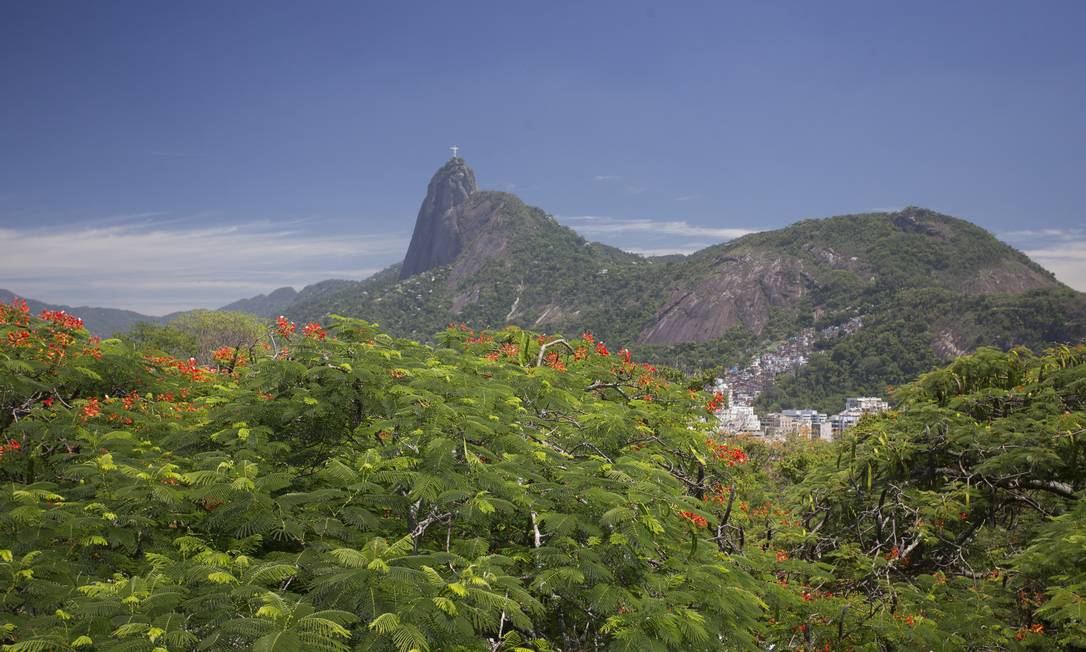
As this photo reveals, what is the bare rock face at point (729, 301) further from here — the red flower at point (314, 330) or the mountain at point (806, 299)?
the red flower at point (314, 330)

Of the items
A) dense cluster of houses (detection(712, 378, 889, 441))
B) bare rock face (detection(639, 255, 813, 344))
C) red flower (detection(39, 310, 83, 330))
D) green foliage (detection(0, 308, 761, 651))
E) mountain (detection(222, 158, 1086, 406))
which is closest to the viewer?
green foliage (detection(0, 308, 761, 651))

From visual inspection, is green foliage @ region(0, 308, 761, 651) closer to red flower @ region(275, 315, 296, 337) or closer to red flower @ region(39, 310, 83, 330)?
red flower @ region(275, 315, 296, 337)

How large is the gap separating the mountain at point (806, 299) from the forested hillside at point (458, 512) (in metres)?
96.9

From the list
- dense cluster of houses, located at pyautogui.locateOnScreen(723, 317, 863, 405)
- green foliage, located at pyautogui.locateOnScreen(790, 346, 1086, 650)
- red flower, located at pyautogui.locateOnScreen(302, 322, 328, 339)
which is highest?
red flower, located at pyautogui.locateOnScreen(302, 322, 328, 339)

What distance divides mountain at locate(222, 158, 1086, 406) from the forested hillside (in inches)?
3816

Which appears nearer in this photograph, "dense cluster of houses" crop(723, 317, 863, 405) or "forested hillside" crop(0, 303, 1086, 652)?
"forested hillside" crop(0, 303, 1086, 652)

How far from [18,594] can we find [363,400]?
2592 millimetres

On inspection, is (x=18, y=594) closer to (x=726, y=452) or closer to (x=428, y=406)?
(x=428, y=406)

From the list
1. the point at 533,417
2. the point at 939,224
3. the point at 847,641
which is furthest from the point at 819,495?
the point at 939,224

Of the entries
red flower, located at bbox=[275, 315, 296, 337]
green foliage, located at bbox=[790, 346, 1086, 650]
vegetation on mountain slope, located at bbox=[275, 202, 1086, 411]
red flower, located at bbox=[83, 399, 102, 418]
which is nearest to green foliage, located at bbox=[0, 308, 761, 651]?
red flower, located at bbox=[83, 399, 102, 418]

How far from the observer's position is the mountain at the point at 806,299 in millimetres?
100312

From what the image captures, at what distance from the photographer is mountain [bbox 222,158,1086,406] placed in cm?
10031

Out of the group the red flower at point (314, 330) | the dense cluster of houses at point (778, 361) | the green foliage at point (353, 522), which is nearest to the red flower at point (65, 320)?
the green foliage at point (353, 522)

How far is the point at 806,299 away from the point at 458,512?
146228 mm
